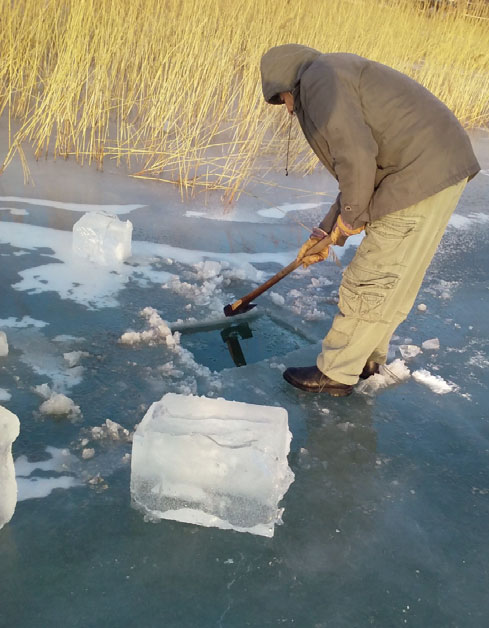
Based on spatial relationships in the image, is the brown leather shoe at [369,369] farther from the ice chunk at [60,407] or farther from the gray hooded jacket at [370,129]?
the ice chunk at [60,407]

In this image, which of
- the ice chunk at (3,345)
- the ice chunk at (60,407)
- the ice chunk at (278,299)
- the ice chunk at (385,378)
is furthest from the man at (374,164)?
the ice chunk at (3,345)

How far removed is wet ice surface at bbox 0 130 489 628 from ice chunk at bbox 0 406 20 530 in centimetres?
7

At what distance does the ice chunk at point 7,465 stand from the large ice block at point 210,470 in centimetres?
33

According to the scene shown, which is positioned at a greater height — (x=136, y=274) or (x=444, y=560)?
(x=444, y=560)

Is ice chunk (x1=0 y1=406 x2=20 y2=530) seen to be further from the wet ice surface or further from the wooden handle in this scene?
the wooden handle

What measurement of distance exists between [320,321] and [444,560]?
1.50m

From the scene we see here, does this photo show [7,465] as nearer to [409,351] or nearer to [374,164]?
[374,164]

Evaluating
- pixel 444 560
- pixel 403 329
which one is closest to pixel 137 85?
pixel 403 329

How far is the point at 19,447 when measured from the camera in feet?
6.77

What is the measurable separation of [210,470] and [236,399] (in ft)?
2.22

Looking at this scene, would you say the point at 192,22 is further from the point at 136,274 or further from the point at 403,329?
the point at 403,329

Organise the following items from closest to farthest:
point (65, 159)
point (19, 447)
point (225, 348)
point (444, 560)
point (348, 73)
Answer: point (444, 560)
point (19, 447)
point (348, 73)
point (225, 348)
point (65, 159)

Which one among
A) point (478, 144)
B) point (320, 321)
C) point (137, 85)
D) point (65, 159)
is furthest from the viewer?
point (478, 144)

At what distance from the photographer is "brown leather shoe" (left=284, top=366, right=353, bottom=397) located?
2.60 meters
